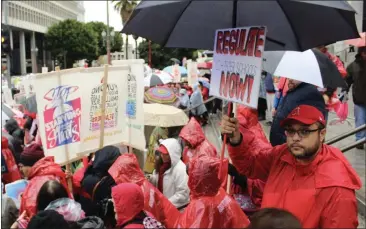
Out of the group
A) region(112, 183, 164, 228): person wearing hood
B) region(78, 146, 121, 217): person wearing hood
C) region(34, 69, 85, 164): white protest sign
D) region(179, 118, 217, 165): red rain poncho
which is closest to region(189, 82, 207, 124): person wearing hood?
region(179, 118, 217, 165): red rain poncho

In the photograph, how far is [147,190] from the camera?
13.8ft

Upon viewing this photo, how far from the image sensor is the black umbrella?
3609 millimetres

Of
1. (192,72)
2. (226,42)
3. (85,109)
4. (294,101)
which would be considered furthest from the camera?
(192,72)

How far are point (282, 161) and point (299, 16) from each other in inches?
49.7

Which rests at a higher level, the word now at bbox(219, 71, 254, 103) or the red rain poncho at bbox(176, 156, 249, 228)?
the word now at bbox(219, 71, 254, 103)

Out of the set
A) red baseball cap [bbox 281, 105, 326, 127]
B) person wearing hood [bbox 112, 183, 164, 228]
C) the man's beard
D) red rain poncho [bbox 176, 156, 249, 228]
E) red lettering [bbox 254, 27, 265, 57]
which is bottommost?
person wearing hood [bbox 112, 183, 164, 228]

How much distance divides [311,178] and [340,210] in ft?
0.91

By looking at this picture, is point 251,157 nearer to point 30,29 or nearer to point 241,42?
point 241,42

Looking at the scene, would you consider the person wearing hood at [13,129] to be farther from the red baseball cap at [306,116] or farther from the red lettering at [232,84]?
the red baseball cap at [306,116]

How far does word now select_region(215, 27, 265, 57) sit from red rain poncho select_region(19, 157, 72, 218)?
190cm

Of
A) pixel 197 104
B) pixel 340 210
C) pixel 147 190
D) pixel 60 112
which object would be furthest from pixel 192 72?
pixel 340 210

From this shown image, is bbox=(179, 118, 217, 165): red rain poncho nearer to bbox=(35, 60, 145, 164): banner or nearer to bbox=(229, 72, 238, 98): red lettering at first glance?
bbox=(35, 60, 145, 164): banner

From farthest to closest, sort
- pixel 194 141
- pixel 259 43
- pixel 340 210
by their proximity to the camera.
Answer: pixel 194 141 → pixel 259 43 → pixel 340 210

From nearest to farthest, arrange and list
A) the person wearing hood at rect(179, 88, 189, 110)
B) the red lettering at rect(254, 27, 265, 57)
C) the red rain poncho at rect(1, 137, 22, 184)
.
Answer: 1. the red lettering at rect(254, 27, 265, 57)
2. the red rain poncho at rect(1, 137, 22, 184)
3. the person wearing hood at rect(179, 88, 189, 110)
